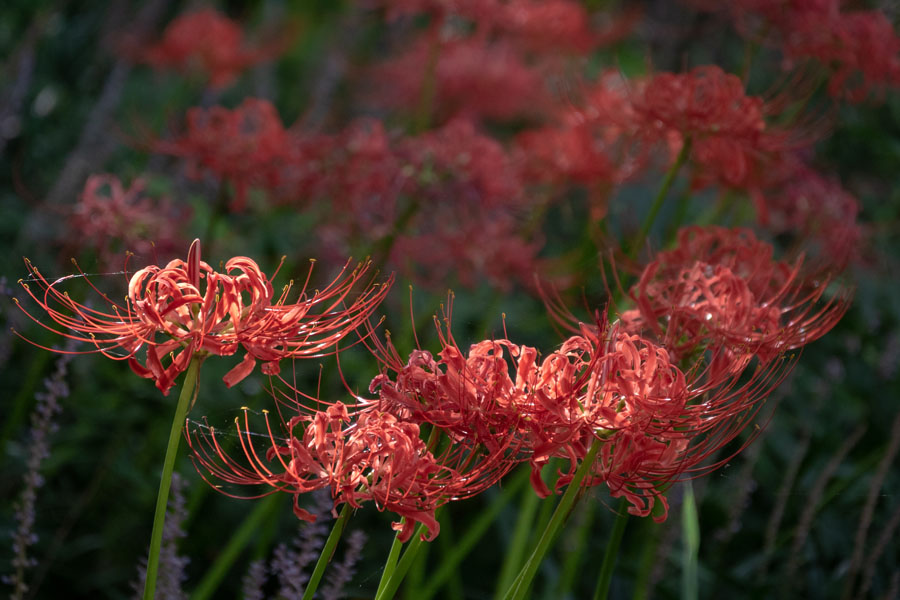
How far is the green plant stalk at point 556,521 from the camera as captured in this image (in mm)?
840

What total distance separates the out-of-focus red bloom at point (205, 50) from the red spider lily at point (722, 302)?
191 centimetres

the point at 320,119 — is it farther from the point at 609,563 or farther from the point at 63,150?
the point at 609,563

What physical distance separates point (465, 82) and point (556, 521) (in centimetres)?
242

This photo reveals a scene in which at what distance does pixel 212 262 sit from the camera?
69.4 inches

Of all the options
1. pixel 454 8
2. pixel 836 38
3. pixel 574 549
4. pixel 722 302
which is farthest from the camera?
pixel 454 8

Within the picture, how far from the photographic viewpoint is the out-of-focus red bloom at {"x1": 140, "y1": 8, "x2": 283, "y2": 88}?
109 inches

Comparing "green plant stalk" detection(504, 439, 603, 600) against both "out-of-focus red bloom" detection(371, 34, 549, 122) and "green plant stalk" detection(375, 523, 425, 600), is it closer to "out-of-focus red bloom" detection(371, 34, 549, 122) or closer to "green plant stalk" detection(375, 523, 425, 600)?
"green plant stalk" detection(375, 523, 425, 600)

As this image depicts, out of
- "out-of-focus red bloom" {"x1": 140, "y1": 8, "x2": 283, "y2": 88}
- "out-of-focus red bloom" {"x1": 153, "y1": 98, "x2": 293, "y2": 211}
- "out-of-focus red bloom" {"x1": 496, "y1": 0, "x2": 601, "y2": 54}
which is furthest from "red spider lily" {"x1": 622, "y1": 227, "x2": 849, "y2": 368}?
"out-of-focus red bloom" {"x1": 140, "y1": 8, "x2": 283, "y2": 88}

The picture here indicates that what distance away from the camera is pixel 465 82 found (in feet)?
10.0

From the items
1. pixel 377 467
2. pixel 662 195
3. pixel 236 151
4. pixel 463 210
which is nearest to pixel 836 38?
pixel 662 195

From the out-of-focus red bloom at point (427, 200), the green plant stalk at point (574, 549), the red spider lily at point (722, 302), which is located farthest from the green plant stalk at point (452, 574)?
the red spider lily at point (722, 302)

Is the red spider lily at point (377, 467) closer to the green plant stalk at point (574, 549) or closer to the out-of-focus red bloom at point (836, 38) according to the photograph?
the green plant stalk at point (574, 549)

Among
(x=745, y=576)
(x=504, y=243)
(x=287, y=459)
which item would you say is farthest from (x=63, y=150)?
(x=745, y=576)

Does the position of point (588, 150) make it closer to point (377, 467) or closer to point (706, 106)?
point (706, 106)
